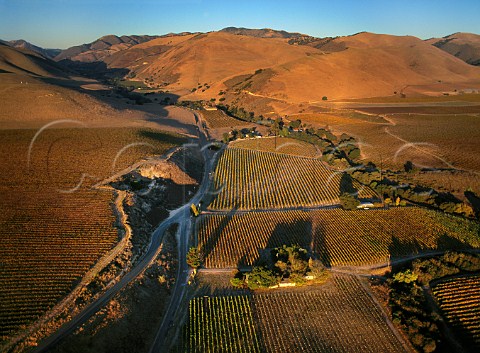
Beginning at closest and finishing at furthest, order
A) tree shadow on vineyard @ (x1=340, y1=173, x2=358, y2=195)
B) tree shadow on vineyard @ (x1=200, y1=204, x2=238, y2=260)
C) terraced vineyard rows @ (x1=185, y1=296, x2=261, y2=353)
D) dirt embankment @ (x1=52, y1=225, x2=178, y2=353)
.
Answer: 1. dirt embankment @ (x1=52, y1=225, x2=178, y2=353)
2. terraced vineyard rows @ (x1=185, y1=296, x2=261, y2=353)
3. tree shadow on vineyard @ (x1=200, y1=204, x2=238, y2=260)
4. tree shadow on vineyard @ (x1=340, y1=173, x2=358, y2=195)

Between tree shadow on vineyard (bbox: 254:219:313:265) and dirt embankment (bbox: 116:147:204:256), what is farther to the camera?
dirt embankment (bbox: 116:147:204:256)

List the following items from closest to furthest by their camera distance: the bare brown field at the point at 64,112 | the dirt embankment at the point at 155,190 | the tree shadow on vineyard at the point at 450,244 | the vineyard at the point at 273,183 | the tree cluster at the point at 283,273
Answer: the tree cluster at the point at 283,273 → the tree shadow on vineyard at the point at 450,244 → the dirt embankment at the point at 155,190 → the vineyard at the point at 273,183 → the bare brown field at the point at 64,112

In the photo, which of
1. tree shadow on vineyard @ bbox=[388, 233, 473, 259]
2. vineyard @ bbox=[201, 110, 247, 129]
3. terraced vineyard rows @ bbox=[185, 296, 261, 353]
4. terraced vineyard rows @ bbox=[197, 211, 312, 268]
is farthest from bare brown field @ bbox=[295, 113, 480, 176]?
terraced vineyard rows @ bbox=[185, 296, 261, 353]

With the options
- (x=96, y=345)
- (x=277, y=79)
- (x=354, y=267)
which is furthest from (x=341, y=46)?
(x=96, y=345)

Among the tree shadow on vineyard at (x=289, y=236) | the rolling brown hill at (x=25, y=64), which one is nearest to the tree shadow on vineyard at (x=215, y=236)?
the tree shadow on vineyard at (x=289, y=236)

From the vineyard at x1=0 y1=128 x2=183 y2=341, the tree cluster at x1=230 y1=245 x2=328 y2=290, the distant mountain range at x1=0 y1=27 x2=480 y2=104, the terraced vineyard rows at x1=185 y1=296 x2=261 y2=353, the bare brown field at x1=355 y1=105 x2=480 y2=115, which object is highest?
the distant mountain range at x1=0 y1=27 x2=480 y2=104

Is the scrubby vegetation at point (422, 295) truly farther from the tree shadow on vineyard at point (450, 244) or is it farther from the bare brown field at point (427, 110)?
the bare brown field at point (427, 110)

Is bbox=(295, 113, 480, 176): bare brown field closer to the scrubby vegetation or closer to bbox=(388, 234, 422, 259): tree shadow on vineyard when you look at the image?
bbox=(388, 234, 422, 259): tree shadow on vineyard
